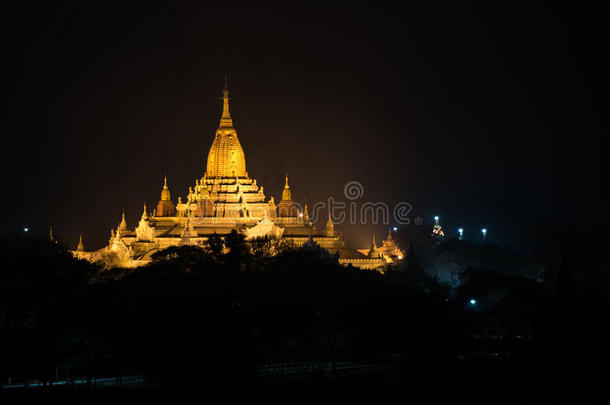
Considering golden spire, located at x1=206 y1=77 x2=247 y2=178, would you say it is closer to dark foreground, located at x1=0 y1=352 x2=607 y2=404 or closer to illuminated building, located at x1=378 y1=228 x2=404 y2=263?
illuminated building, located at x1=378 y1=228 x2=404 y2=263

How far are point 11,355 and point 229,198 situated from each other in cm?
5494

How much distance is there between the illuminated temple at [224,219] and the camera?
10162 centimetres

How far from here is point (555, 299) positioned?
60062mm

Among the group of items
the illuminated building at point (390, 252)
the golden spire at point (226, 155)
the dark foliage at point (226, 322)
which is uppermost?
the golden spire at point (226, 155)

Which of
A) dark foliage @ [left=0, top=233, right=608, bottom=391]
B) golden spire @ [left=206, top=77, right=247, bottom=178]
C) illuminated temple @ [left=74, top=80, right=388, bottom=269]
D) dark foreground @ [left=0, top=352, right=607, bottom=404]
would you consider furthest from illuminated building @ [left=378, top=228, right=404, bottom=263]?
dark foreground @ [left=0, top=352, right=607, bottom=404]

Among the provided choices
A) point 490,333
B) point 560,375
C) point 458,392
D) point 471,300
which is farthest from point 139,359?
point 471,300

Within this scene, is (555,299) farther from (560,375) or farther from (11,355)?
(11,355)

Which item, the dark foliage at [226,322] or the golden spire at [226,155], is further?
the golden spire at [226,155]

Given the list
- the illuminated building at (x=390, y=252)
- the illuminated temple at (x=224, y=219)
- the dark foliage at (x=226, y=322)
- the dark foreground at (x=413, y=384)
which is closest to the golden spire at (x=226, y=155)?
the illuminated temple at (x=224, y=219)

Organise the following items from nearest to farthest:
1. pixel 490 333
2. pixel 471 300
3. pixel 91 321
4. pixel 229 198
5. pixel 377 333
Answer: pixel 91 321
pixel 377 333
pixel 490 333
pixel 471 300
pixel 229 198

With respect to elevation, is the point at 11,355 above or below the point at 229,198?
below

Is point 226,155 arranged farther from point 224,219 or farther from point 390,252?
point 390,252

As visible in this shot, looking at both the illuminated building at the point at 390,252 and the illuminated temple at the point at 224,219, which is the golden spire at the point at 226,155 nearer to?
the illuminated temple at the point at 224,219

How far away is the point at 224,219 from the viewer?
108 meters
